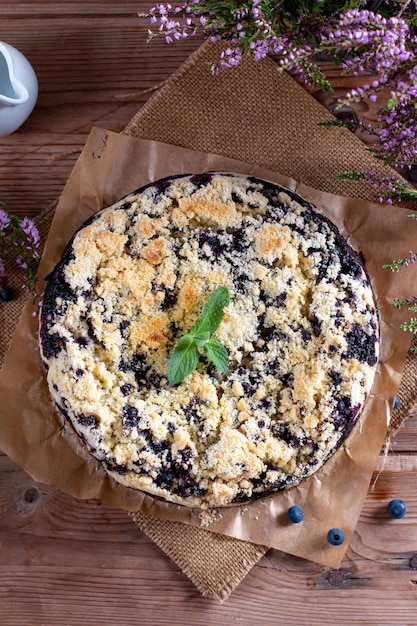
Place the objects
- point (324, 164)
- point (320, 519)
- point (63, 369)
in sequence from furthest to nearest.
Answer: point (324, 164)
point (320, 519)
point (63, 369)

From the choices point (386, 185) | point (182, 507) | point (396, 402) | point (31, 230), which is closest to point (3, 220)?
point (31, 230)

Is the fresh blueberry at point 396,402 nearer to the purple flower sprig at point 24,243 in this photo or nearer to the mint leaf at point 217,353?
the mint leaf at point 217,353

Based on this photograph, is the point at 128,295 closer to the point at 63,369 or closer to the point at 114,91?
the point at 63,369

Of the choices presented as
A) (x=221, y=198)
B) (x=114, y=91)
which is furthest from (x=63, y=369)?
(x=114, y=91)

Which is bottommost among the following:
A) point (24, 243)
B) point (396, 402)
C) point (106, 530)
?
point (106, 530)

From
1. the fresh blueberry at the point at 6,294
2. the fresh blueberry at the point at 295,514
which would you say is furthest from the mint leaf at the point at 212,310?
the fresh blueberry at the point at 6,294

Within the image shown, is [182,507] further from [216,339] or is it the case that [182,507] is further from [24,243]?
[24,243]

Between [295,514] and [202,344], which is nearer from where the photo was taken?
[202,344]
